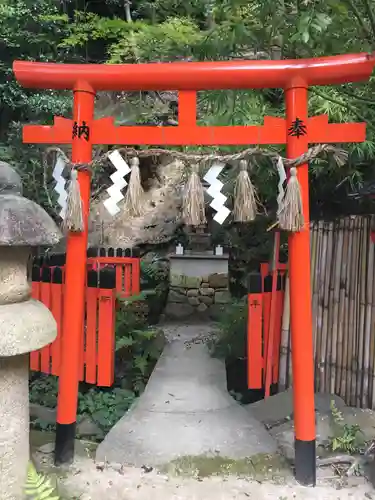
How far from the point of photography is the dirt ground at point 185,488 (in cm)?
296

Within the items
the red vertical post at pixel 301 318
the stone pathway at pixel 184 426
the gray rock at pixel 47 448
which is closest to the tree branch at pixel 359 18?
the red vertical post at pixel 301 318

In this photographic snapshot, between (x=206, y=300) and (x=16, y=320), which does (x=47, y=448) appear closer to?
(x=16, y=320)

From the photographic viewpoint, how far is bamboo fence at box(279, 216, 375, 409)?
404 cm

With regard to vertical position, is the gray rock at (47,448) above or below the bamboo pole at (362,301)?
below

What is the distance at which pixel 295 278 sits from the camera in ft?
10.7

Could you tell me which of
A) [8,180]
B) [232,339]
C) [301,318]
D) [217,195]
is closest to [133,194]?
[217,195]

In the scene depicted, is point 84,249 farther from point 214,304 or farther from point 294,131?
point 214,304

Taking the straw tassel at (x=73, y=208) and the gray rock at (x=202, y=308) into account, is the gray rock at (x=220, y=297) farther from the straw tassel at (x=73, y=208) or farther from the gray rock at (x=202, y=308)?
the straw tassel at (x=73, y=208)

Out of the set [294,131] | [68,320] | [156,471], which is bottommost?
[156,471]

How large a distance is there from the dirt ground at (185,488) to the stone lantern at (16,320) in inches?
20.3

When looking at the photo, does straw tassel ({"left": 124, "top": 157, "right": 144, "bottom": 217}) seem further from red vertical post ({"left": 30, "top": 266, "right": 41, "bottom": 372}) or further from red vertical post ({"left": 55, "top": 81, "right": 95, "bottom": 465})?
red vertical post ({"left": 30, "top": 266, "right": 41, "bottom": 372})

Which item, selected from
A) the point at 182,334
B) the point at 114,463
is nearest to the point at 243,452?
the point at 114,463

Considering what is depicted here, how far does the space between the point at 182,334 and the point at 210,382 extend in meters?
2.47

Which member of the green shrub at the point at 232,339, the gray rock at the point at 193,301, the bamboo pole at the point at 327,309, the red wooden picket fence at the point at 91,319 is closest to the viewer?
the red wooden picket fence at the point at 91,319
